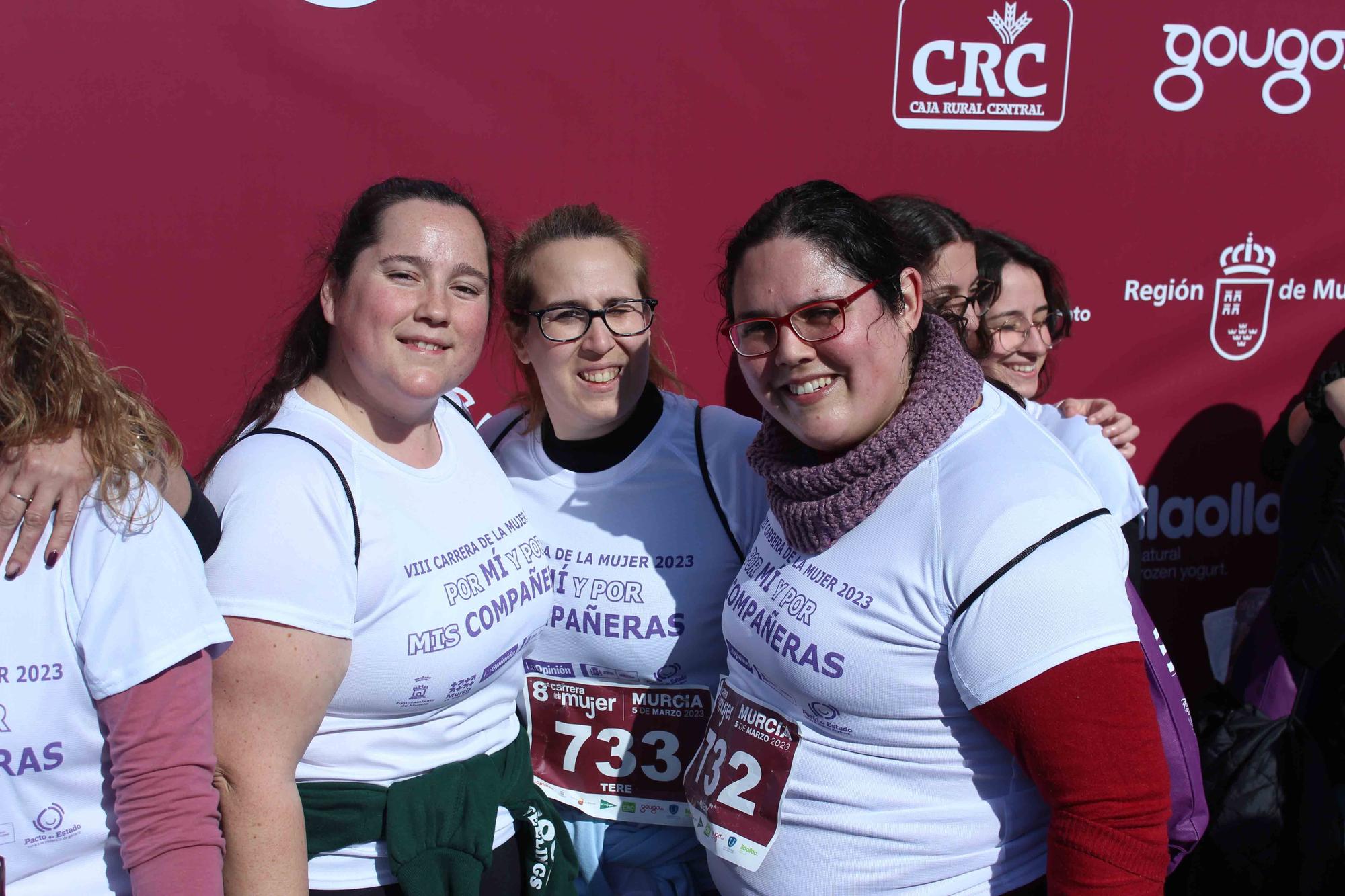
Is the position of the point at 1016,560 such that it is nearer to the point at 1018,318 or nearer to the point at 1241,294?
the point at 1018,318

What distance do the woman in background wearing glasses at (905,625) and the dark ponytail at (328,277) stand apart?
1.83 feet

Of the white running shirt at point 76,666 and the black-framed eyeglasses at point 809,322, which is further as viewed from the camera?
the black-framed eyeglasses at point 809,322

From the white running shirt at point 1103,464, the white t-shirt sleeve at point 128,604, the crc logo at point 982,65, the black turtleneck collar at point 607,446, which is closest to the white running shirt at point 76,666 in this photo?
the white t-shirt sleeve at point 128,604

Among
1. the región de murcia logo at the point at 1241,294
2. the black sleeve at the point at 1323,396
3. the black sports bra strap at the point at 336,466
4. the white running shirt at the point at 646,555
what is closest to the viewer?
the black sports bra strap at the point at 336,466

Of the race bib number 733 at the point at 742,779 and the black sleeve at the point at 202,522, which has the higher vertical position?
the black sleeve at the point at 202,522

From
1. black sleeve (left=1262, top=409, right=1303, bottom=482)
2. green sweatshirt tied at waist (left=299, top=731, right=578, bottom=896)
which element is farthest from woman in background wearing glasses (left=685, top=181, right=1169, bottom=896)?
black sleeve (left=1262, top=409, right=1303, bottom=482)

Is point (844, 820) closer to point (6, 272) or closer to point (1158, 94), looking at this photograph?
Answer: point (6, 272)

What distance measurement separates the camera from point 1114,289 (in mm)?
2654

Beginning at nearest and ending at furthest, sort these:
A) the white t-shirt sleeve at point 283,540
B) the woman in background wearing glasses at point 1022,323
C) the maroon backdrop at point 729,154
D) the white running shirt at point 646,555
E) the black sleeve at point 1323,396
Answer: the white t-shirt sleeve at point 283,540, the white running shirt at point 646,555, the woman in background wearing glasses at point 1022,323, the maroon backdrop at point 729,154, the black sleeve at point 1323,396

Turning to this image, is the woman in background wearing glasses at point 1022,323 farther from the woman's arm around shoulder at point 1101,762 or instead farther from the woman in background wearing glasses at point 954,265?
the woman's arm around shoulder at point 1101,762

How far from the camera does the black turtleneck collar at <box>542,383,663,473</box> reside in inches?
74.3

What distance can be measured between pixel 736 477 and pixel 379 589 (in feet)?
2.31

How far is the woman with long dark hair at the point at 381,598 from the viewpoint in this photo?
1.31m

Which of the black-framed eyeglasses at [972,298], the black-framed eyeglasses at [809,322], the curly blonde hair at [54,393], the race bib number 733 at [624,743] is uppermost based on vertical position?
the black-framed eyeglasses at [972,298]
